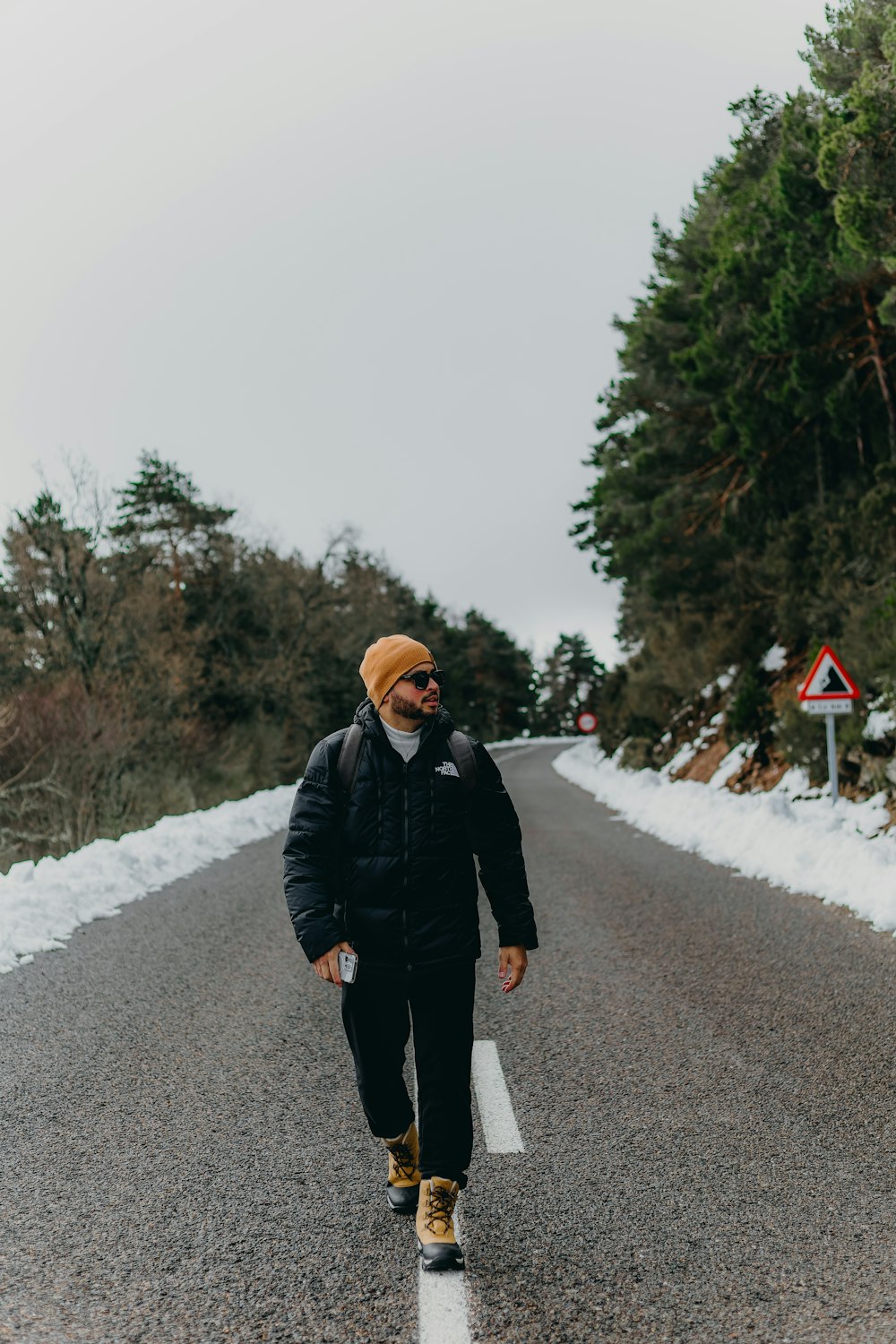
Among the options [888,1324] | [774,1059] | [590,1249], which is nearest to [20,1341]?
[590,1249]

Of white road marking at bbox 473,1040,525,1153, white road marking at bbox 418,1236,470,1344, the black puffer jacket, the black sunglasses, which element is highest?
the black sunglasses

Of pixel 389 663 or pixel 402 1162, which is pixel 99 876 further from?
pixel 389 663

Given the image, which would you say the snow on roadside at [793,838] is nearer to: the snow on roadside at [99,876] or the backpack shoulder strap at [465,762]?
the backpack shoulder strap at [465,762]

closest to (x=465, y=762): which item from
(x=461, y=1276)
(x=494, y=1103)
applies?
(x=461, y=1276)

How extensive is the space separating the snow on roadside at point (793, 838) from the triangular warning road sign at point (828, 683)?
1.46m

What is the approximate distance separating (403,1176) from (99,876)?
8.45 m

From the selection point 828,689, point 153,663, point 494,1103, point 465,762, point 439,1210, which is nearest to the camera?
point 439,1210

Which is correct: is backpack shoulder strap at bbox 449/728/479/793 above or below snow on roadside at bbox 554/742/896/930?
above

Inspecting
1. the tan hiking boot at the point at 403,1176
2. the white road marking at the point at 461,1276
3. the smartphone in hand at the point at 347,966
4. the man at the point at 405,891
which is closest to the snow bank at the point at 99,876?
the white road marking at the point at 461,1276

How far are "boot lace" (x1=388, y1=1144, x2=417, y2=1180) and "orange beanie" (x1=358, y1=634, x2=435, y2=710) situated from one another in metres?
1.50

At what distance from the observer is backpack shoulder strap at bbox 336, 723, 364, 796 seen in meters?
3.52

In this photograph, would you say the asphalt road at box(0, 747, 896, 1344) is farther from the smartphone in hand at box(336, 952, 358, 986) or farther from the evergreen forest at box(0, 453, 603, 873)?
the evergreen forest at box(0, 453, 603, 873)

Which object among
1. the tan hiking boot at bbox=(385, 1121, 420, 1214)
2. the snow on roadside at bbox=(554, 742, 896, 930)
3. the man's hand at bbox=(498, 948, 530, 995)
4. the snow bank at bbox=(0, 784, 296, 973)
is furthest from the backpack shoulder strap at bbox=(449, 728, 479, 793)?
the snow on roadside at bbox=(554, 742, 896, 930)

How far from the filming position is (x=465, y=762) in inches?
141
